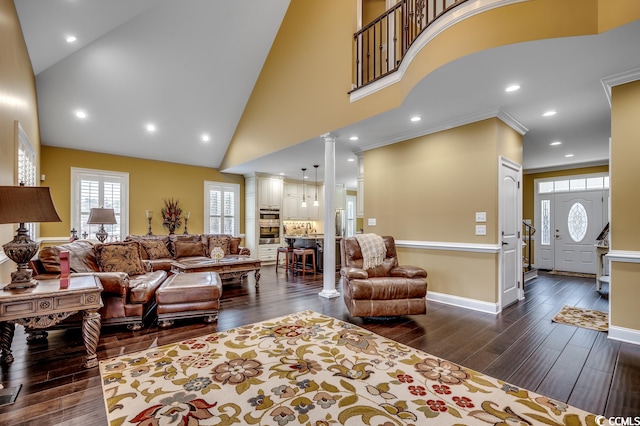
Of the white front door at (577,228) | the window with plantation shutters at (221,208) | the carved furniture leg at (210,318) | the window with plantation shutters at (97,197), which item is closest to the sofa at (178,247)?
the window with plantation shutters at (97,197)

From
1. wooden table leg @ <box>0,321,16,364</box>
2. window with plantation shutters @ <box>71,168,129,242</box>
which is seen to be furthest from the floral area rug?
window with plantation shutters @ <box>71,168,129,242</box>

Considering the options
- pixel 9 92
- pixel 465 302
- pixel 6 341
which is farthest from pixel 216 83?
pixel 465 302

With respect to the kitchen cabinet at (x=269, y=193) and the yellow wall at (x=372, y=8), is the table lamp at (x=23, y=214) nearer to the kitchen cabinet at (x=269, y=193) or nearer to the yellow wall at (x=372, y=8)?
the yellow wall at (x=372, y=8)

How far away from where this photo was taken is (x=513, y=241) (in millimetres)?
4695

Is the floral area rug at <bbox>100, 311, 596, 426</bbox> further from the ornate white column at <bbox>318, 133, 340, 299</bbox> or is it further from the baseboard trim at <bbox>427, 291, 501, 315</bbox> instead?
the ornate white column at <bbox>318, 133, 340, 299</bbox>

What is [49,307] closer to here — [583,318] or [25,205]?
[25,205]

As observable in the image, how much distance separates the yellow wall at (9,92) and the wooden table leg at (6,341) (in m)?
0.71

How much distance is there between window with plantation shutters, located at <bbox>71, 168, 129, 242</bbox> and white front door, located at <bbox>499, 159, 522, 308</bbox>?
26.2 feet

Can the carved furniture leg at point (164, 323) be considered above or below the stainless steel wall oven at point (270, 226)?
below

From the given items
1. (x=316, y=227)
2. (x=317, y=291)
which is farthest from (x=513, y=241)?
(x=316, y=227)

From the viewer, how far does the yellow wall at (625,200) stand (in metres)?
3.15

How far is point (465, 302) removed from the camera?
4430 millimetres

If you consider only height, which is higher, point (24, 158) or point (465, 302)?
point (24, 158)

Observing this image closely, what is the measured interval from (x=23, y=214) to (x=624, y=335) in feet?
18.6
